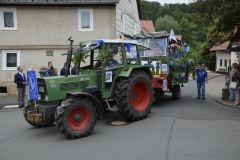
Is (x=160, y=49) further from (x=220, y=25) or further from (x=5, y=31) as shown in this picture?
(x=5, y=31)

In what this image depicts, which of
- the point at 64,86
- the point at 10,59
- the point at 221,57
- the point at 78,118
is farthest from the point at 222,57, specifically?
the point at 78,118

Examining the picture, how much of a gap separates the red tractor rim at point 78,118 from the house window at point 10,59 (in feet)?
35.4

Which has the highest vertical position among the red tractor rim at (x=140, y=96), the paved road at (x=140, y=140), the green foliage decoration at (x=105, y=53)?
the green foliage decoration at (x=105, y=53)

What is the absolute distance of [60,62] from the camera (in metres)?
16.3

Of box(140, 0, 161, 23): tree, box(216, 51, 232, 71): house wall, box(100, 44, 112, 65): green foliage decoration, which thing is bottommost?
box(100, 44, 112, 65): green foliage decoration

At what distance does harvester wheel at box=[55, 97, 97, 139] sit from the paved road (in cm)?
22

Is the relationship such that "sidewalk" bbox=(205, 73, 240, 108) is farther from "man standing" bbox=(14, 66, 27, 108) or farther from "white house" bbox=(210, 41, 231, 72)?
"white house" bbox=(210, 41, 231, 72)

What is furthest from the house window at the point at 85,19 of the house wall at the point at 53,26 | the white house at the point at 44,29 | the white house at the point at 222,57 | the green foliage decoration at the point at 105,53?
the white house at the point at 222,57

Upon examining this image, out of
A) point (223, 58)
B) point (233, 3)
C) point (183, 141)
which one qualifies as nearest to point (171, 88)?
point (233, 3)

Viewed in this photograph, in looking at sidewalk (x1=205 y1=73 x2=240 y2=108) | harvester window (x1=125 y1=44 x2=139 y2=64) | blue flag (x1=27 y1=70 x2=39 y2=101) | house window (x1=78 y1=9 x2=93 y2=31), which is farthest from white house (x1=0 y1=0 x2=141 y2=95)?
blue flag (x1=27 y1=70 x2=39 y2=101)

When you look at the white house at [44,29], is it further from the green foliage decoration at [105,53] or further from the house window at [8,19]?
the green foliage decoration at [105,53]

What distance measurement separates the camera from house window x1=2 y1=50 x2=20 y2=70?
16.3 meters

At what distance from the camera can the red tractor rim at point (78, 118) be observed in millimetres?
6809

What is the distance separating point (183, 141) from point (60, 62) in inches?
446
